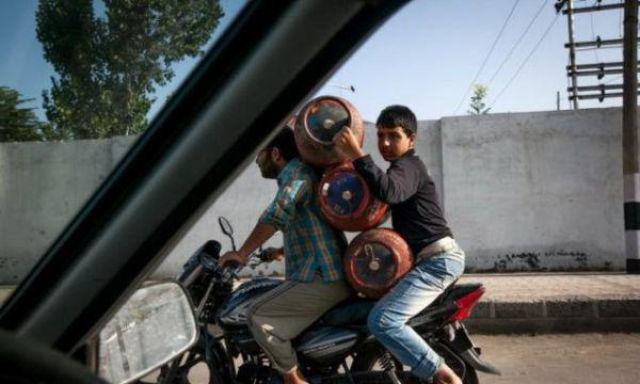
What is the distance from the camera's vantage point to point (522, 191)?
10.2 metres

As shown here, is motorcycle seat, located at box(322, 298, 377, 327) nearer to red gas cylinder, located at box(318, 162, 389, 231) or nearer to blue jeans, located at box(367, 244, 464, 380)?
blue jeans, located at box(367, 244, 464, 380)

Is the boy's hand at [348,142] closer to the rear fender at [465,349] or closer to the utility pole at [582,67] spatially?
the rear fender at [465,349]

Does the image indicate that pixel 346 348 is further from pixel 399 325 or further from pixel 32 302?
pixel 32 302

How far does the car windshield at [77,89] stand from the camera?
1002mm

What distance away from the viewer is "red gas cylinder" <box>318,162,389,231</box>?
9.18 feet

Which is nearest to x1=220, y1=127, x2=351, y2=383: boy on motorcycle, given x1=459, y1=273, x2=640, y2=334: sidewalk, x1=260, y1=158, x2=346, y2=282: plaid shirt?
x1=260, y1=158, x2=346, y2=282: plaid shirt

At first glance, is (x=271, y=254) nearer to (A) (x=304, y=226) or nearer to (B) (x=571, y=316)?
(A) (x=304, y=226)

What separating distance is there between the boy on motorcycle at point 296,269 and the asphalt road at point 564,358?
1.96 m

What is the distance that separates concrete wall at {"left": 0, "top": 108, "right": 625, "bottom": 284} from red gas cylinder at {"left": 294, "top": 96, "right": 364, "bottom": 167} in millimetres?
7060

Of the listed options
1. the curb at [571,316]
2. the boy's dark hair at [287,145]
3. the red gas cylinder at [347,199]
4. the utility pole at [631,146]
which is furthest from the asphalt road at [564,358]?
the utility pole at [631,146]

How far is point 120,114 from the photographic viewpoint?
3.46ft

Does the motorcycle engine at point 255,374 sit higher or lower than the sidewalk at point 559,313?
higher

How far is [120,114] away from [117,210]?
17 centimetres

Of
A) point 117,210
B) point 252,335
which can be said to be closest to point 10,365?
point 117,210
